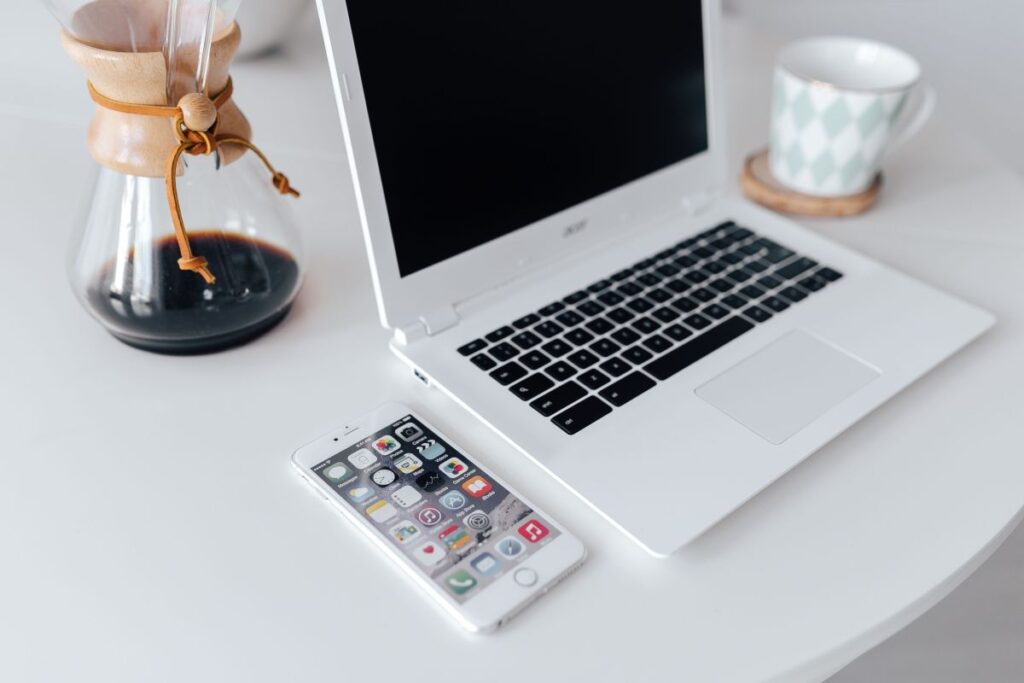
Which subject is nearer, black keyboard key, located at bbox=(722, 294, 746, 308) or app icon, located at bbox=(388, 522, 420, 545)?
app icon, located at bbox=(388, 522, 420, 545)

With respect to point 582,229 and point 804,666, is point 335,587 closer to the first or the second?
point 804,666

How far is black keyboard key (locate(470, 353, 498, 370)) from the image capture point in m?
0.64

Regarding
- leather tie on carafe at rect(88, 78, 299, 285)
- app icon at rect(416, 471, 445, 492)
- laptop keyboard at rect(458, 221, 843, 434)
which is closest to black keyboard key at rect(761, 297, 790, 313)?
laptop keyboard at rect(458, 221, 843, 434)

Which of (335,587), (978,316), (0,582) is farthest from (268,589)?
(978,316)

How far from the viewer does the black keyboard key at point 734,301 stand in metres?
0.73

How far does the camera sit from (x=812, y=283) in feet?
2.48

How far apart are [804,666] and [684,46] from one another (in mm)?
522

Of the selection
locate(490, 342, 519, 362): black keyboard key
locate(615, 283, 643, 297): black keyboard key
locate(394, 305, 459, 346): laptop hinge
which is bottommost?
locate(615, 283, 643, 297): black keyboard key

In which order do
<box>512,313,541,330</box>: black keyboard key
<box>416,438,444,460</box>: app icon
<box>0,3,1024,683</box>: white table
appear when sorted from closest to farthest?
<box>0,3,1024,683</box>: white table, <box>416,438,444,460</box>: app icon, <box>512,313,541,330</box>: black keyboard key

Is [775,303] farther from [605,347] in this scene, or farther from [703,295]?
[605,347]

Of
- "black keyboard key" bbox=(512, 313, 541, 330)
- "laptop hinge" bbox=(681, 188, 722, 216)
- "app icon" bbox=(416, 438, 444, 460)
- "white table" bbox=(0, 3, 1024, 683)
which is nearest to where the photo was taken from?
"white table" bbox=(0, 3, 1024, 683)

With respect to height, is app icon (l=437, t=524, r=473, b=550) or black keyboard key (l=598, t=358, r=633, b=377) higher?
black keyboard key (l=598, t=358, r=633, b=377)

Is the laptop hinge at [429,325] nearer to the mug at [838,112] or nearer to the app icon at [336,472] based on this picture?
the app icon at [336,472]

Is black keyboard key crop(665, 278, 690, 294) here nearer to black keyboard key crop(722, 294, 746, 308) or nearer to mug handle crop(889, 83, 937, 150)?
black keyboard key crop(722, 294, 746, 308)
